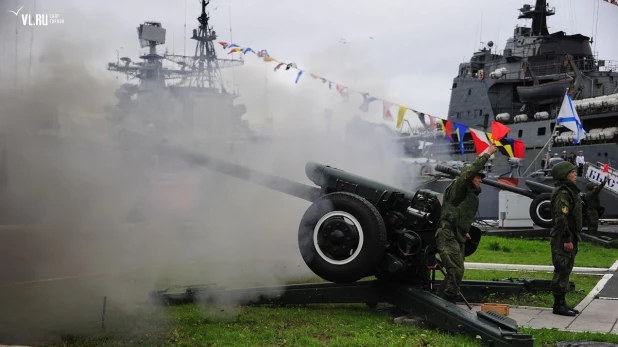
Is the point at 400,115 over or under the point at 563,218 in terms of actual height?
over

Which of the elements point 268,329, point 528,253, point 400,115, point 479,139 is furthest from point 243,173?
point 479,139

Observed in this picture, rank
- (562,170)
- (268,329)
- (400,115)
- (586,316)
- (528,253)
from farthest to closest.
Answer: (400,115) < (528,253) < (562,170) < (586,316) < (268,329)

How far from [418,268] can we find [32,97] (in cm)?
493

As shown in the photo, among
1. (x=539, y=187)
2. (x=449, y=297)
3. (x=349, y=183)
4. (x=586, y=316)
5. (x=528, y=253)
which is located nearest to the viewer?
(x=449, y=297)

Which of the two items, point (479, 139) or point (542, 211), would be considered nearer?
point (542, 211)

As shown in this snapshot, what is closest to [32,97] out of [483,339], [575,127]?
[483,339]

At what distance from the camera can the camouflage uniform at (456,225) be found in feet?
27.4

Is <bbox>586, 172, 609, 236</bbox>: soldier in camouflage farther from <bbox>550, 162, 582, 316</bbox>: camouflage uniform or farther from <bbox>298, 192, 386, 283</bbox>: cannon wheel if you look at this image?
<bbox>298, 192, 386, 283</bbox>: cannon wheel

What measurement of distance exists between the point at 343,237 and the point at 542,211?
12.8 metres

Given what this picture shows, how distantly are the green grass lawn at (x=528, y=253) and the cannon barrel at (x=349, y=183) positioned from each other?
22.5 ft

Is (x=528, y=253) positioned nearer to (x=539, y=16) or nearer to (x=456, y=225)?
(x=456, y=225)

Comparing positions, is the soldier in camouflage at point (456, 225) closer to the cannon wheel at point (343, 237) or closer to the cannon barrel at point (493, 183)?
the cannon wheel at point (343, 237)

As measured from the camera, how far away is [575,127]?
2339cm

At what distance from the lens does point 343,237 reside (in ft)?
27.2
